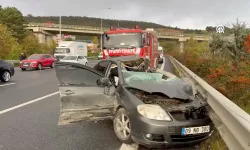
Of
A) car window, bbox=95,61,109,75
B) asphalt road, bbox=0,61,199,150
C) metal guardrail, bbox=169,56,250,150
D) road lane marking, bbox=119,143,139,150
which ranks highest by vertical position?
car window, bbox=95,61,109,75

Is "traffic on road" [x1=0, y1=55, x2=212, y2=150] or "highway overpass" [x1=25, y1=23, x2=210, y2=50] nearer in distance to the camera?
"traffic on road" [x1=0, y1=55, x2=212, y2=150]

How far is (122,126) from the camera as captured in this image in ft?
15.8

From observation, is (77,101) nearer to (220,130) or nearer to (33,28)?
(220,130)

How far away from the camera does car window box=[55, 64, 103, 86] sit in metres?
5.74

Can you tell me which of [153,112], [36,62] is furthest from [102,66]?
[36,62]

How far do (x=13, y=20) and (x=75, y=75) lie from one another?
72.8 metres

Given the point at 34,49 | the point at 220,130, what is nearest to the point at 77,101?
the point at 220,130

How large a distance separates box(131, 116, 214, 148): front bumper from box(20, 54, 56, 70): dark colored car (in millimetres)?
22239

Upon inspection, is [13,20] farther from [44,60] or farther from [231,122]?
[231,122]

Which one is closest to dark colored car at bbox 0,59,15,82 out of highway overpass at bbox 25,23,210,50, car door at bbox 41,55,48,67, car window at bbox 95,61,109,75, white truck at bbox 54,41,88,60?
car window at bbox 95,61,109,75

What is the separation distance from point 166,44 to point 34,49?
72331 mm

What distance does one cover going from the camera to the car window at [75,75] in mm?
5744

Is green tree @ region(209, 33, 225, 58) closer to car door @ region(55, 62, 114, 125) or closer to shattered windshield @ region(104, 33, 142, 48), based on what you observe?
shattered windshield @ region(104, 33, 142, 48)

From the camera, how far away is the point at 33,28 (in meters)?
82.2
